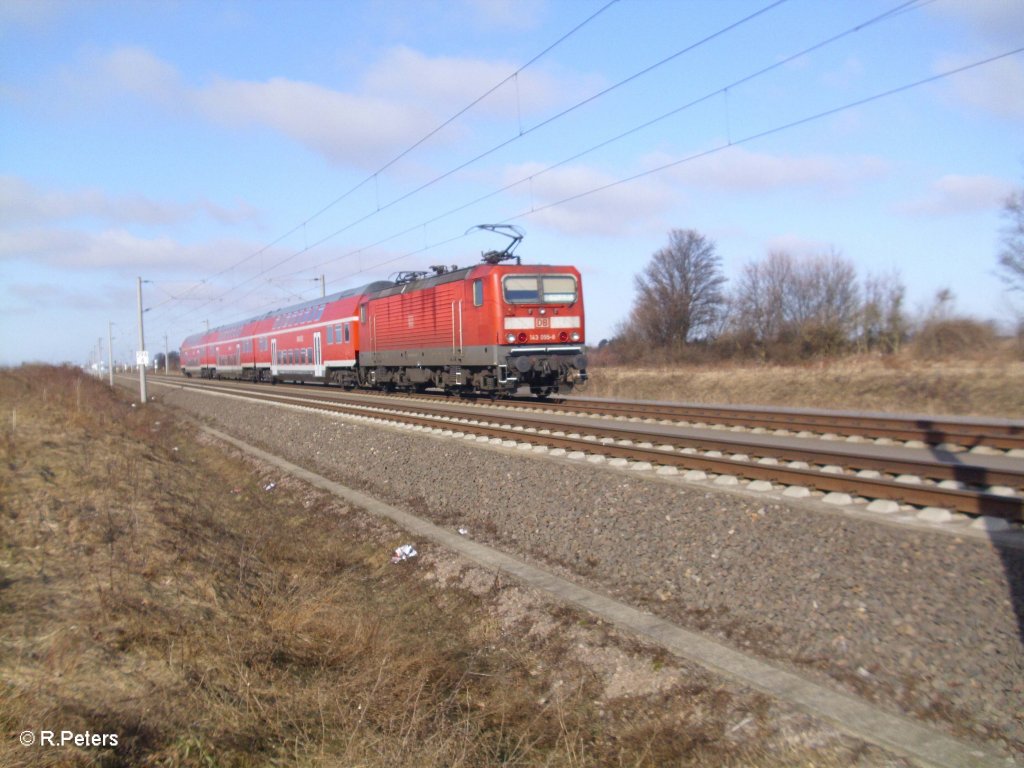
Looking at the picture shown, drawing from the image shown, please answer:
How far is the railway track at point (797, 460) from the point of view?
7121 millimetres

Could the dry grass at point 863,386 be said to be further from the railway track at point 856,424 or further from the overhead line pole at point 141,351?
the overhead line pole at point 141,351

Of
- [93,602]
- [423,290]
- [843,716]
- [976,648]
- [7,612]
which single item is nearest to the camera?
[843,716]

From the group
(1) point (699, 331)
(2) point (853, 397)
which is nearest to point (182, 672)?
(2) point (853, 397)

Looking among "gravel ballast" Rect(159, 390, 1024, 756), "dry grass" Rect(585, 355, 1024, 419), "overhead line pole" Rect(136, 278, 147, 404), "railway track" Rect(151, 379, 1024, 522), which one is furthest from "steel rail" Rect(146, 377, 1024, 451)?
"overhead line pole" Rect(136, 278, 147, 404)

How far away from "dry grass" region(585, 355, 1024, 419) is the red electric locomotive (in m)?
6.01

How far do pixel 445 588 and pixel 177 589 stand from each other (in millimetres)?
2323

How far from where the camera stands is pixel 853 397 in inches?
765

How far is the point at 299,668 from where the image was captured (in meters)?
5.19

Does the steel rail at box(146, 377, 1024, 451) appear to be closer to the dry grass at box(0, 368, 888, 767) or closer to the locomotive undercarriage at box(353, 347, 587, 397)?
the locomotive undercarriage at box(353, 347, 587, 397)

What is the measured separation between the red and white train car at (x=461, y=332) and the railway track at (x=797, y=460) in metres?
2.71

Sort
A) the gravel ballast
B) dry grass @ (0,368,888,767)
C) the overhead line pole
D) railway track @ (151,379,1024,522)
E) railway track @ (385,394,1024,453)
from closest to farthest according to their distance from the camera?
dry grass @ (0,368,888,767) → the gravel ballast → railway track @ (151,379,1024,522) → railway track @ (385,394,1024,453) → the overhead line pole

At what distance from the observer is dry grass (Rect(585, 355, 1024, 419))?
17188 millimetres

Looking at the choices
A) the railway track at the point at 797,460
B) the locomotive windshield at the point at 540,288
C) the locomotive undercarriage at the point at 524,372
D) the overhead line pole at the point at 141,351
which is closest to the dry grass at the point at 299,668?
the railway track at the point at 797,460

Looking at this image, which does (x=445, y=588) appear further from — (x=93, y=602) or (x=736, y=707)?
(x=736, y=707)
